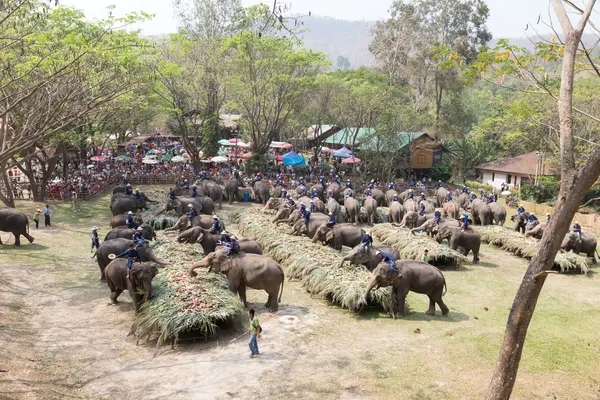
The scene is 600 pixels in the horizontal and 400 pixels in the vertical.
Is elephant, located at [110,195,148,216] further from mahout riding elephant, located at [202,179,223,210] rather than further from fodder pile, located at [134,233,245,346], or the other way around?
fodder pile, located at [134,233,245,346]

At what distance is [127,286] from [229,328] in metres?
3.15

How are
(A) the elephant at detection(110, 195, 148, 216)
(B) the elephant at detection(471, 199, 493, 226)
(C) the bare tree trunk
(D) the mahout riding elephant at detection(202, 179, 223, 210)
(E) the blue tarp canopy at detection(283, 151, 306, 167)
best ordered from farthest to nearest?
(E) the blue tarp canopy at detection(283, 151, 306, 167) < (D) the mahout riding elephant at detection(202, 179, 223, 210) < (B) the elephant at detection(471, 199, 493, 226) < (A) the elephant at detection(110, 195, 148, 216) < (C) the bare tree trunk

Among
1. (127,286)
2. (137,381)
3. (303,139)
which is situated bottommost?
(137,381)

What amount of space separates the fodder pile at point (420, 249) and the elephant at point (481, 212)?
249 inches

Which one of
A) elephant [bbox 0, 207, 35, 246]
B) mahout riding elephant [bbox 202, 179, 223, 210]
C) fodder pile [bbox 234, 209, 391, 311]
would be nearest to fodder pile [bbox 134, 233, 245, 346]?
fodder pile [bbox 234, 209, 391, 311]

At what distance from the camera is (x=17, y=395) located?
8.57m

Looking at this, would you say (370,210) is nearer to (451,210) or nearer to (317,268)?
(451,210)

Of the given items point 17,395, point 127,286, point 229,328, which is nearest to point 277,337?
point 229,328

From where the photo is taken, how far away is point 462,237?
19172 mm

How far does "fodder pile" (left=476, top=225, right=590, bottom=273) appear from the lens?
1786cm

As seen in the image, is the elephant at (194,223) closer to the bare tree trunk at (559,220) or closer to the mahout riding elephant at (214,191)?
the mahout riding elephant at (214,191)

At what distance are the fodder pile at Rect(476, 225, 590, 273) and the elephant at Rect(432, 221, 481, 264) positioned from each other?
6.91ft

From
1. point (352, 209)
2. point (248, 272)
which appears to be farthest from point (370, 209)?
point (248, 272)

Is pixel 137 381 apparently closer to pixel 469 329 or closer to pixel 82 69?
pixel 469 329
